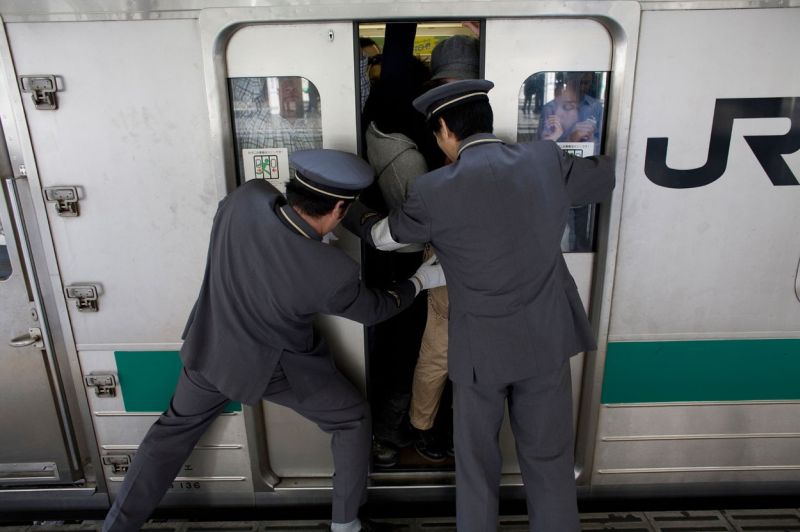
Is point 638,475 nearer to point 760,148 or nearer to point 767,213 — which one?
point 767,213

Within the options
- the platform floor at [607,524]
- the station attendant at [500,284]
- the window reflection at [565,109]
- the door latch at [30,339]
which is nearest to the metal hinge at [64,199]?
the door latch at [30,339]

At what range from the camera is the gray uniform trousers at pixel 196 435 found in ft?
7.19

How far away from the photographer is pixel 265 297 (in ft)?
6.35

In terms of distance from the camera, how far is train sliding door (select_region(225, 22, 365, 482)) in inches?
81.4

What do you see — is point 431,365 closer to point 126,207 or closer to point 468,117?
point 468,117

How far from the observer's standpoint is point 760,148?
84.4 inches

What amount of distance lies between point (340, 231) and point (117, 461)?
1.60 m

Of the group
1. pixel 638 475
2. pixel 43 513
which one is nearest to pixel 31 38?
pixel 43 513

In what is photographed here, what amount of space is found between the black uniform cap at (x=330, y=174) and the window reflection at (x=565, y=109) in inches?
30.2

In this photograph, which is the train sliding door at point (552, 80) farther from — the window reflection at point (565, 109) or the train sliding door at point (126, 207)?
the train sliding door at point (126, 207)

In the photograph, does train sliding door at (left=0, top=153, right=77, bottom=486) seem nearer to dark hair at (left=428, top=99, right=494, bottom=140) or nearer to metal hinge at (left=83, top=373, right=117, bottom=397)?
metal hinge at (left=83, top=373, right=117, bottom=397)

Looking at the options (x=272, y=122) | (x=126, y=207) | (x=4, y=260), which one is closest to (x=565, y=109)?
(x=272, y=122)

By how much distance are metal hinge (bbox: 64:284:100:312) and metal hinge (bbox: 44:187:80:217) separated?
323 millimetres

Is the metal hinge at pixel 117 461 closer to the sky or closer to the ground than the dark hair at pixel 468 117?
closer to the ground
